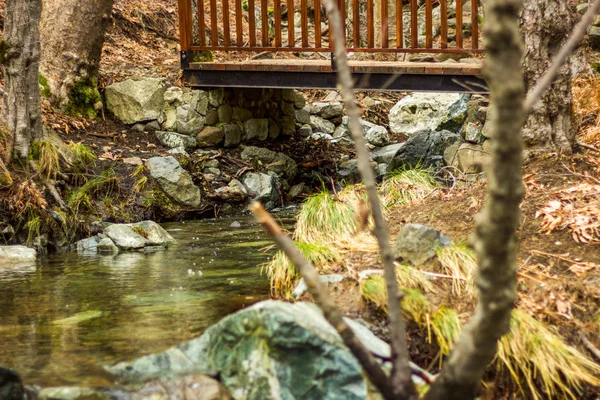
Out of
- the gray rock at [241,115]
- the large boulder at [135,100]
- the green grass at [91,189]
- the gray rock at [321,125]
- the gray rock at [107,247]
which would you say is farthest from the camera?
the gray rock at [321,125]

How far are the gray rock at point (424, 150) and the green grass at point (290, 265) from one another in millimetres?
5191

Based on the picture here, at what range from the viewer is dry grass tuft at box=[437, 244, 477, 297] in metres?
4.60

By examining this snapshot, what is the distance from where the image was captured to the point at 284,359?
11.5ft

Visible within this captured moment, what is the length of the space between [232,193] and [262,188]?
1.92ft

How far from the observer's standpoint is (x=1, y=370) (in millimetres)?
3525

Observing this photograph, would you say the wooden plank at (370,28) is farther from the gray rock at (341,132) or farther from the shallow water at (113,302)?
the gray rock at (341,132)

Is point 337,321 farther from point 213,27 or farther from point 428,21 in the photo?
point 213,27

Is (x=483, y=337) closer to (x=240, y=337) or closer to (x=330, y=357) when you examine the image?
(x=330, y=357)

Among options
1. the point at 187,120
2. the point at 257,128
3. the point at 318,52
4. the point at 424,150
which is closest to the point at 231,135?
the point at 257,128

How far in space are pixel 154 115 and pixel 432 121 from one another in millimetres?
5204

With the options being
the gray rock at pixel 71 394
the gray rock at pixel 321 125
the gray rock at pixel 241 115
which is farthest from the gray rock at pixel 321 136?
the gray rock at pixel 71 394

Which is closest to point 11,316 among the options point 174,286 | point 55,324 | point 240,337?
point 55,324

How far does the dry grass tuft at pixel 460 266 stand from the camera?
460 cm

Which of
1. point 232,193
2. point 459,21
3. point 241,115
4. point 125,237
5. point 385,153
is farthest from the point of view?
point 385,153
